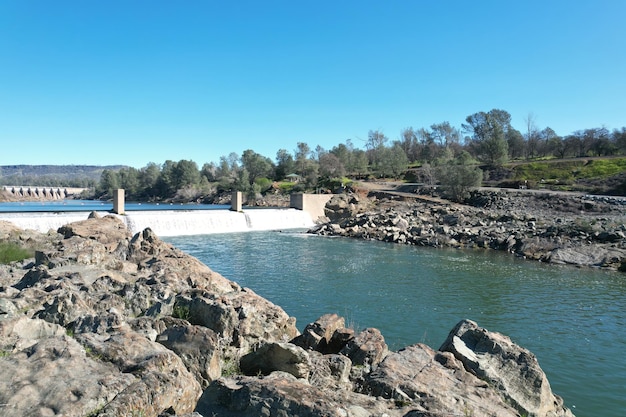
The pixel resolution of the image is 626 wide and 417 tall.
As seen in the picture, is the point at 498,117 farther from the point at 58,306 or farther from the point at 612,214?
the point at 58,306

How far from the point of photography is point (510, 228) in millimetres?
31875

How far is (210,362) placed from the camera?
4.99 meters

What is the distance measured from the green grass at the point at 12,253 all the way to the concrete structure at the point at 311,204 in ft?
102

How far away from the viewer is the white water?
26.4m

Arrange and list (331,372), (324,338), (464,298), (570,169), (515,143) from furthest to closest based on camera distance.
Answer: (515,143) < (570,169) < (464,298) < (324,338) < (331,372)

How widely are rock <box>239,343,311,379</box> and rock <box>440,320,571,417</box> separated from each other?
2.74 meters

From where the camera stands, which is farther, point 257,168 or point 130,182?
point 130,182

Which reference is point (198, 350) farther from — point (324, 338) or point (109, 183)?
point (109, 183)

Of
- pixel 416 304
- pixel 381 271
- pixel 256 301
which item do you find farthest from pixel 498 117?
pixel 256 301

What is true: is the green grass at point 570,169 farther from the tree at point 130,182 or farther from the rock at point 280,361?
the tree at point 130,182

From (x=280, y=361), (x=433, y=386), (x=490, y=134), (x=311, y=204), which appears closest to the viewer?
(x=280, y=361)

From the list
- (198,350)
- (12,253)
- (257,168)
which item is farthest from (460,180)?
(257,168)

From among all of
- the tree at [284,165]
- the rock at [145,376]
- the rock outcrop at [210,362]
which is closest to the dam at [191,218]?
the rock outcrop at [210,362]

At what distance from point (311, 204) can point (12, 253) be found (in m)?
32.8
